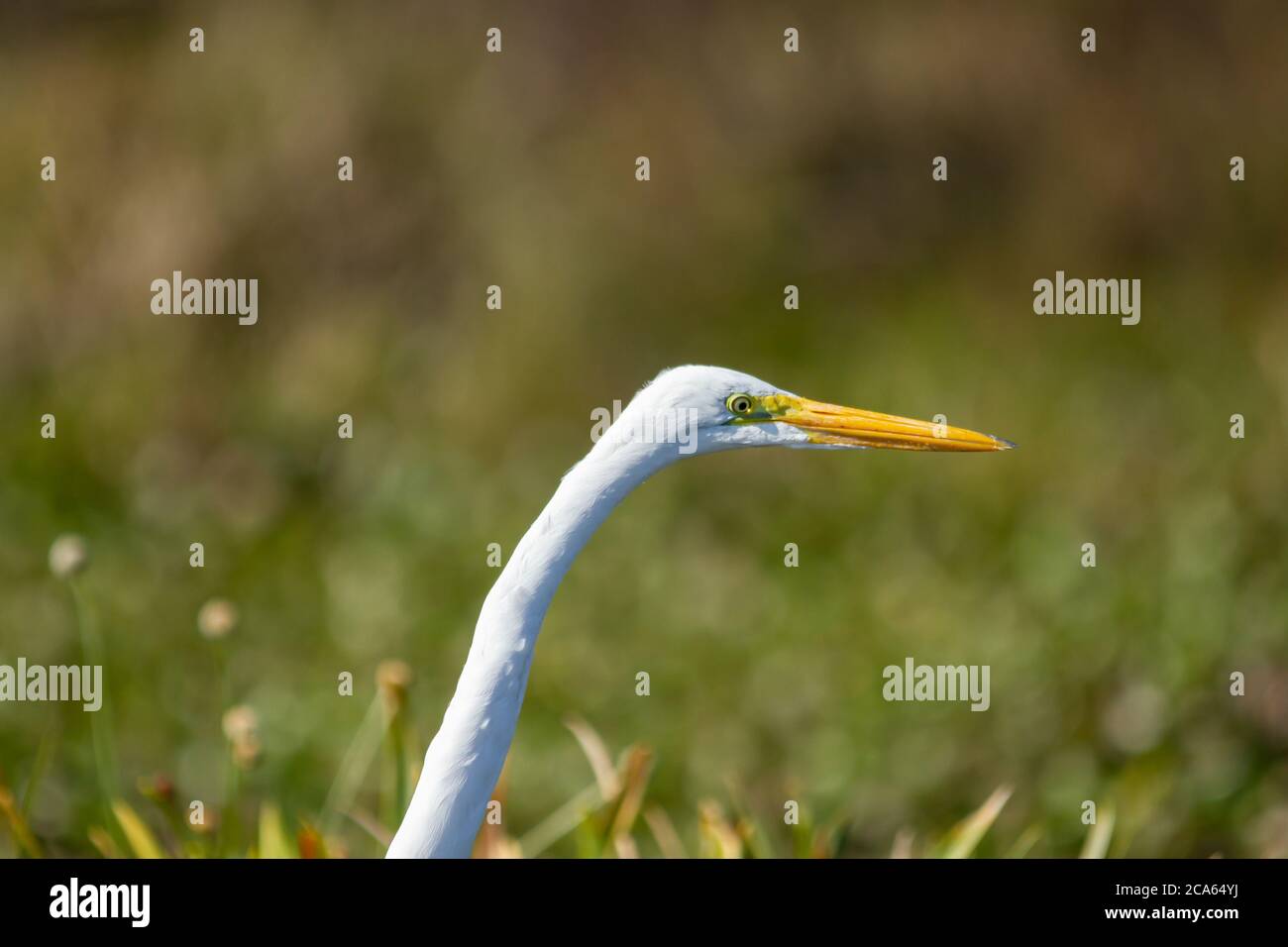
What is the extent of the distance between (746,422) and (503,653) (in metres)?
0.38

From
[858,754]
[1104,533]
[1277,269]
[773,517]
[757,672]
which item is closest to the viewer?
[858,754]

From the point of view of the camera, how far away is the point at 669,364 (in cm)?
468

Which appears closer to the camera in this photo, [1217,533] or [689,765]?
[689,765]

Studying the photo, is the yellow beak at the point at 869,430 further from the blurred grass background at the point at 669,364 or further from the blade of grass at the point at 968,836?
the blurred grass background at the point at 669,364

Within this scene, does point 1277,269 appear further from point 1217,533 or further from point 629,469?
point 629,469

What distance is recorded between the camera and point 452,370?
183 inches

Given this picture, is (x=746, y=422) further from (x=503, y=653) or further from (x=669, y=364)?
(x=669, y=364)

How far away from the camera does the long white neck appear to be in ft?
4.27

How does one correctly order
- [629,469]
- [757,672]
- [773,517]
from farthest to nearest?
1. [773,517]
2. [757,672]
3. [629,469]

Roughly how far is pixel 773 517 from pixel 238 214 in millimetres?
2226

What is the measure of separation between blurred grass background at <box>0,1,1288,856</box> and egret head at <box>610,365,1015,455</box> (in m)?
1.16

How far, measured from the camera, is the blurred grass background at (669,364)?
10.8 ft

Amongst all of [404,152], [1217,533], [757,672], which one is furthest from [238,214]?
[1217,533]

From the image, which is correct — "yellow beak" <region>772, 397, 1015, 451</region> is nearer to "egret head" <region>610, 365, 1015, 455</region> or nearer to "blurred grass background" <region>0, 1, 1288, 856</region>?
"egret head" <region>610, 365, 1015, 455</region>
